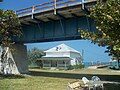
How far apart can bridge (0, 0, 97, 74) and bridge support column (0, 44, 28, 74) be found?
167mm

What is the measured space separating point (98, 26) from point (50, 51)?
2650 inches

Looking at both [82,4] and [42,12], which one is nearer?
[82,4]

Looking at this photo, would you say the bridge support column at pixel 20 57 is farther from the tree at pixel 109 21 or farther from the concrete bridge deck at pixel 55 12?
the tree at pixel 109 21

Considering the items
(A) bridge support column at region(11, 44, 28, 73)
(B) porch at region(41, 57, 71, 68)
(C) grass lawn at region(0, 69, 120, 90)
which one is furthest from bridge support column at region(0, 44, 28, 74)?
(B) porch at region(41, 57, 71, 68)

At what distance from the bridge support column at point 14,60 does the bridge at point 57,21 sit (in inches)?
173

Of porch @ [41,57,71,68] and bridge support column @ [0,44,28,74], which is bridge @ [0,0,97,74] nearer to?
bridge support column @ [0,44,28,74]

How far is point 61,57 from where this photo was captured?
2931 inches

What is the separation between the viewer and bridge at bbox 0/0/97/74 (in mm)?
29766

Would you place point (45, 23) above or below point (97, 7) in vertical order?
above

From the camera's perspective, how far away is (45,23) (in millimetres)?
36438

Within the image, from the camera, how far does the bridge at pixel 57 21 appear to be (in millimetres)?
29734

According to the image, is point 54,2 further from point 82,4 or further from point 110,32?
point 110,32

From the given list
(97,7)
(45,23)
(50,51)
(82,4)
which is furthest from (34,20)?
(50,51)

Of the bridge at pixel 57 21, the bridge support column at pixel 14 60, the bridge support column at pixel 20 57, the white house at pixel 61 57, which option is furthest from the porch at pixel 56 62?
the bridge at pixel 57 21
